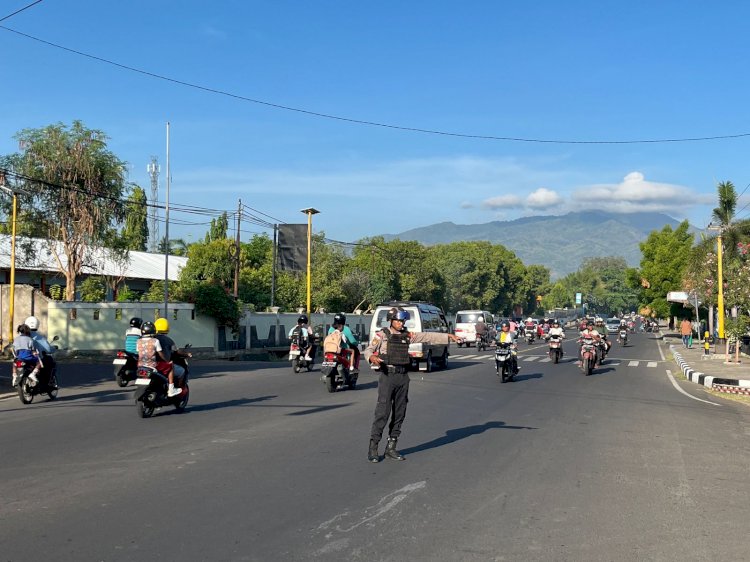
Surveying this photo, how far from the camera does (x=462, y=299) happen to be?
9944cm

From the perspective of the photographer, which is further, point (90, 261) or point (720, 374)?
point (90, 261)

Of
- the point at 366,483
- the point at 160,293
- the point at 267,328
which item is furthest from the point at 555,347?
the point at 366,483

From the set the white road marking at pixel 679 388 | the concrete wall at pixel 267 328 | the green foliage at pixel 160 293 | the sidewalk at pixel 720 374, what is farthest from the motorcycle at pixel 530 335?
the white road marking at pixel 679 388

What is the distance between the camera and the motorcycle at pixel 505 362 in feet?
68.4

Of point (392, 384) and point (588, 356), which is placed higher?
point (392, 384)

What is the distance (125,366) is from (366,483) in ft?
37.3

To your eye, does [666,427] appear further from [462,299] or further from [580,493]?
[462,299]

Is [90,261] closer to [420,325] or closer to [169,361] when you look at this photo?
[420,325]

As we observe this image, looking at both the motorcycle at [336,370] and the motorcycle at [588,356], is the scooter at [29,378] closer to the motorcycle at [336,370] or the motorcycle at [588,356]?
the motorcycle at [336,370]

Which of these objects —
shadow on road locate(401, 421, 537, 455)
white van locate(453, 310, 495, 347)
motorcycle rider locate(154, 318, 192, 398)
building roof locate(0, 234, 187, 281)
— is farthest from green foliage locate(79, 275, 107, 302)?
shadow on road locate(401, 421, 537, 455)

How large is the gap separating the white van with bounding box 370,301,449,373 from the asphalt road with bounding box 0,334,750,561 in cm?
859

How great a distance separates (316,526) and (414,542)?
869 mm

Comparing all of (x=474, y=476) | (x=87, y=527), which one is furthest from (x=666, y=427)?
(x=87, y=527)

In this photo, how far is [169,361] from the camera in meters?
Answer: 13.1
